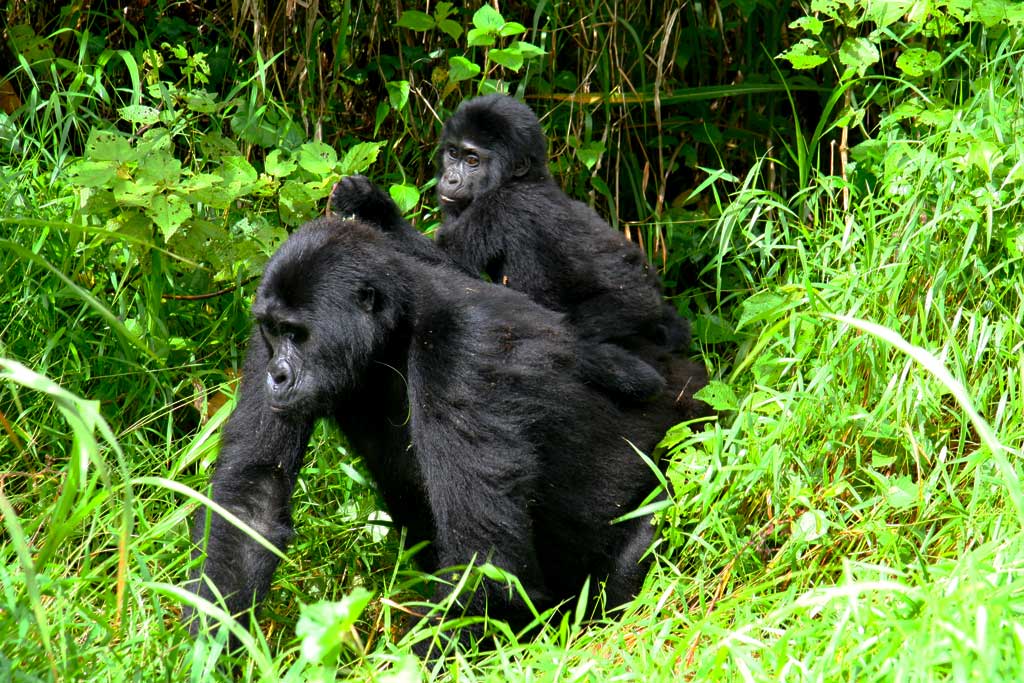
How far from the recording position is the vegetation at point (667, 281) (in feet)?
9.63

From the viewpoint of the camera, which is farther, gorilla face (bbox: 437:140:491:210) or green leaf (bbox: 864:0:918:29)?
gorilla face (bbox: 437:140:491:210)

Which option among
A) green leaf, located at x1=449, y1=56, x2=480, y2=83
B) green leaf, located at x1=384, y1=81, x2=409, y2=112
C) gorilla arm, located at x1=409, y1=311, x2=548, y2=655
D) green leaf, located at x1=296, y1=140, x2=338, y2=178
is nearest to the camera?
gorilla arm, located at x1=409, y1=311, x2=548, y2=655

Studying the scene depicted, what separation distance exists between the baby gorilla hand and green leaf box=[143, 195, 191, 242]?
20.9 inches

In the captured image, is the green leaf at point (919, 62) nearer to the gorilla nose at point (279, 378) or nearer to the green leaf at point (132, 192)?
the gorilla nose at point (279, 378)

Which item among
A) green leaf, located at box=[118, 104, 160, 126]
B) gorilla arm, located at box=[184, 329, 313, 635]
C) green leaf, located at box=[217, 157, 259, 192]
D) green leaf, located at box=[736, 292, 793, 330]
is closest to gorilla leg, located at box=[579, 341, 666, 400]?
green leaf, located at box=[736, 292, 793, 330]

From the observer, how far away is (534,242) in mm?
4469

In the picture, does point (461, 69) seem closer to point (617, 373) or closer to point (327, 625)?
point (617, 373)

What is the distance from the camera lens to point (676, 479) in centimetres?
388

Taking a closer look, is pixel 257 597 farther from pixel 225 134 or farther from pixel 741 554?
pixel 225 134

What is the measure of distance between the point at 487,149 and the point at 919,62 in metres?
1.72

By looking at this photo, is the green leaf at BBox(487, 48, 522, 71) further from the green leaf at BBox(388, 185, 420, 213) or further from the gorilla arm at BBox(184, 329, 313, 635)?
the gorilla arm at BBox(184, 329, 313, 635)

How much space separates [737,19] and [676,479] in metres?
2.84

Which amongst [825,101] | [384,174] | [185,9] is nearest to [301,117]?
[384,174]

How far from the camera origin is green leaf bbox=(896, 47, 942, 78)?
4.54 meters
